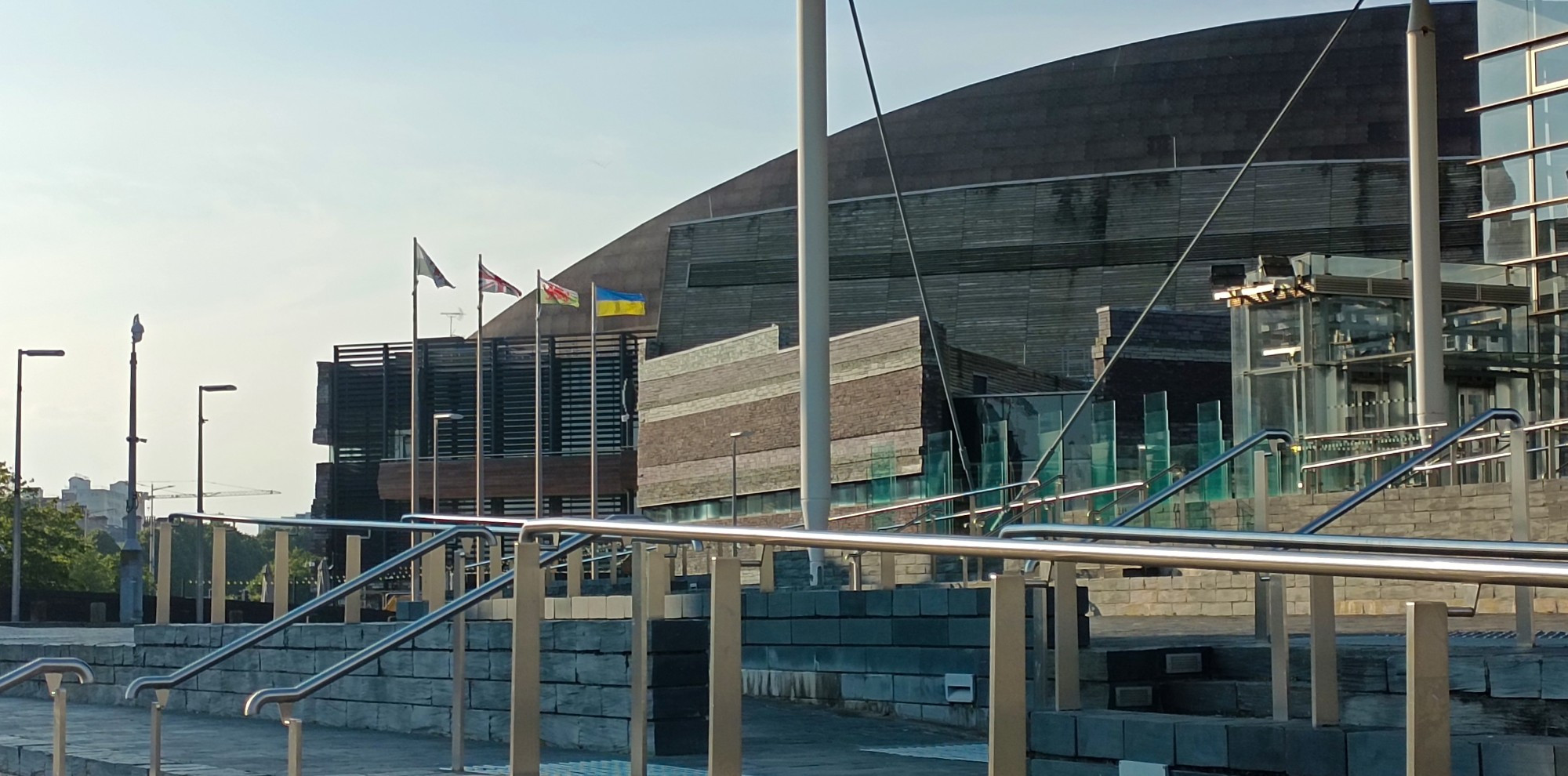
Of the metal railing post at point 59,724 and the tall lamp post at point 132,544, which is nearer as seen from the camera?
the metal railing post at point 59,724

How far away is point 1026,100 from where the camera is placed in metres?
75.8

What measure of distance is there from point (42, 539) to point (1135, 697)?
66567mm

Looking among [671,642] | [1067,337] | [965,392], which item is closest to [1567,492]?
[671,642]

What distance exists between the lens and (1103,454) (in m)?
22.8

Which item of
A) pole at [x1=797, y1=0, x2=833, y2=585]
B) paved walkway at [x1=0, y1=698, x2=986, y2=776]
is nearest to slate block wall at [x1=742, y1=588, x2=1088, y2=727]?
paved walkway at [x1=0, y1=698, x2=986, y2=776]

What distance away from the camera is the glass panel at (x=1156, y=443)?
20922 mm

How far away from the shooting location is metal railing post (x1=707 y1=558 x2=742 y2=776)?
6.05 m

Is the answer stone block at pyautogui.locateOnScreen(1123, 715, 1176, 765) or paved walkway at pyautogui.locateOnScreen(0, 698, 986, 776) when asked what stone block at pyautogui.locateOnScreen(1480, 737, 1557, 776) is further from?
paved walkway at pyautogui.locateOnScreen(0, 698, 986, 776)

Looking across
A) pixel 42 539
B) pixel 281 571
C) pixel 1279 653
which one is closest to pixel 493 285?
pixel 42 539

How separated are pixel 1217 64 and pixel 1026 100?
7785 mm

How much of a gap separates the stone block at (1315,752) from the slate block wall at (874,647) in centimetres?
359

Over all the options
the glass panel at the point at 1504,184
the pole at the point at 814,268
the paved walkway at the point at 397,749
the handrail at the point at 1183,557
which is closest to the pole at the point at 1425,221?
the pole at the point at 814,268

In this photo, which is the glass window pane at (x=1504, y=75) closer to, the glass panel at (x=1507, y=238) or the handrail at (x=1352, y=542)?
the glass panel at (x=1507, y=238)

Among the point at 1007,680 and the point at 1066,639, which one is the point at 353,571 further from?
the point at 1007,680
